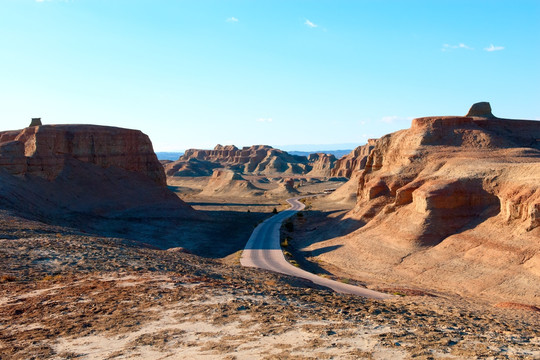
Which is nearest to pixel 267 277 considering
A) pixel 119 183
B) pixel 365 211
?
pixel 365 211

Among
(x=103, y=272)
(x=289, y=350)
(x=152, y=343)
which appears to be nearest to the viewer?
(x=289, y=350)

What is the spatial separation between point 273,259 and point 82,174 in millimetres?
29095

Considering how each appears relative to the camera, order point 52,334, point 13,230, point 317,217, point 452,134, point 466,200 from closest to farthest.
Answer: point 52,334, point 13,230, point 466,200, point 452,134, point 317,217

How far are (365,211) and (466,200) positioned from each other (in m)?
11.7

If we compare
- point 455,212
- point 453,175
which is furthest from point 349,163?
point 455,212

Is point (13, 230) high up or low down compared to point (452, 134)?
down

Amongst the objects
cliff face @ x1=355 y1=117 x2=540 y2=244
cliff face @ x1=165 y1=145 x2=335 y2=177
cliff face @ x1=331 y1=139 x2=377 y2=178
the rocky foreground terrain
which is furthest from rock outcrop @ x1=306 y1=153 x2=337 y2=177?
the rocky foreground terrain

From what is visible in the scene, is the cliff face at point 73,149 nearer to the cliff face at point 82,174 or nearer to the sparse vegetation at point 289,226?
the cliff face at point 82,174

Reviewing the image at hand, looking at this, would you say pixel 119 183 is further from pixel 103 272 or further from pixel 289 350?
pixel 289 350

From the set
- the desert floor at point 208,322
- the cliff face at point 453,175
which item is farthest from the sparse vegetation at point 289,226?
the desert floor at point 208,322

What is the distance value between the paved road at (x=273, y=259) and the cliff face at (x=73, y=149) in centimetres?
1783

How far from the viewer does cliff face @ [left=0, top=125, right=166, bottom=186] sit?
1940 inches

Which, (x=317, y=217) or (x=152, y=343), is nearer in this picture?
(x=152, y=343)

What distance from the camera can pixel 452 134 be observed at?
42.3 metres
